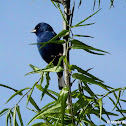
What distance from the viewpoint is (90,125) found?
1.28 meters

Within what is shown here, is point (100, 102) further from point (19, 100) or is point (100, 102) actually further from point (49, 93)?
point (19, 100)

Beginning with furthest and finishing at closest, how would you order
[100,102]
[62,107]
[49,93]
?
1. [49,93]
2. [100,102]
3. [62,107]

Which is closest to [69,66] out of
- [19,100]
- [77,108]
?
[77,108]

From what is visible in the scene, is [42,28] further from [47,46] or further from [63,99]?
[63,99]

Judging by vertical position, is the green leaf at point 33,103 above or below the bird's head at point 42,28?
below

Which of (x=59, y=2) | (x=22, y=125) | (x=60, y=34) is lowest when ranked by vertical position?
(x=22, y=125)

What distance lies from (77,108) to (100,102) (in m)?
0.10

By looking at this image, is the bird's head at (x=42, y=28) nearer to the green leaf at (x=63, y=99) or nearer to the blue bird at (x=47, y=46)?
the blue bird at (x=47, y=46)

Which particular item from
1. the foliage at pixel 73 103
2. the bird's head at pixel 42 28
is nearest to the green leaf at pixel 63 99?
the foliage at pixel 73 103

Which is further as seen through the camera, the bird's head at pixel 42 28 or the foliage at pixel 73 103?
the bird's head at pixel 42 28

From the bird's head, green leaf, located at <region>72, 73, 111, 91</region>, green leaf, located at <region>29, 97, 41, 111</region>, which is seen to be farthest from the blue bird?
green leaf, located at <region>72, 73, 111, 91</region>

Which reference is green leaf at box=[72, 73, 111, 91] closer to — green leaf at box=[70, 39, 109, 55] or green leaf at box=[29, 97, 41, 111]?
green leaf at box=[70, 39, 109, 55]

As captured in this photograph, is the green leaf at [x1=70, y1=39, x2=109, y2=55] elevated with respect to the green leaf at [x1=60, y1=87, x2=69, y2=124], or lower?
elevated

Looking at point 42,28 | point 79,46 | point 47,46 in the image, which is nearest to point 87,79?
point 79,46
